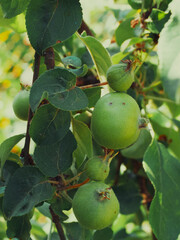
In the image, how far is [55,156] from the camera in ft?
2.40

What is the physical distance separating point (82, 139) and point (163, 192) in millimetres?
207

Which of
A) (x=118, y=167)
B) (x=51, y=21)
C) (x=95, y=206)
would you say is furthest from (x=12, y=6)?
(x=118, y=167)

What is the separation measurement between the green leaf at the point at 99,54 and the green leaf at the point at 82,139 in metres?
0.11

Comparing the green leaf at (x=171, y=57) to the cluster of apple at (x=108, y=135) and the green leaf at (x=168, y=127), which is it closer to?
the cluster of apple at (x=108, y=135)

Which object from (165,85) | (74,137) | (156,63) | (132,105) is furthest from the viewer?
(156,63)

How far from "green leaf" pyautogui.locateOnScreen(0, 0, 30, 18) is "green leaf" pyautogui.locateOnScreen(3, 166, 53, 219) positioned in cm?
30

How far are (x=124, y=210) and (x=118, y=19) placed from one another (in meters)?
0.66

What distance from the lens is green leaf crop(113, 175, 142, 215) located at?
1.18 m

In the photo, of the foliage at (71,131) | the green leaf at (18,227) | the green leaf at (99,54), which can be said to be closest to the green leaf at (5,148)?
the foliage at (71,131)

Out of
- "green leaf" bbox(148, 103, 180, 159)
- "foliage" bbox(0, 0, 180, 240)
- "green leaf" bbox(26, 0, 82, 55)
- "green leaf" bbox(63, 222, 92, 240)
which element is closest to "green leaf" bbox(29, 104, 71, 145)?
"foliage" bbox(0, 0, 180, 240)

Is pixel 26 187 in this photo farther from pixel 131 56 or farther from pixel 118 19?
pixel 118 19

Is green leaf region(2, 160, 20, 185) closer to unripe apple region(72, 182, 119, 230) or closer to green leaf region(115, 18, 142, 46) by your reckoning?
unripe apple region(72, 182, 119, 230)

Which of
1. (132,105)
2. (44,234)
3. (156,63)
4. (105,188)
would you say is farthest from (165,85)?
(44,234)

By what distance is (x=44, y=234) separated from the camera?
123cm
